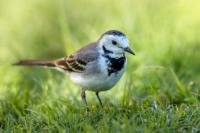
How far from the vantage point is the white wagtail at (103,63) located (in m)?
6.73

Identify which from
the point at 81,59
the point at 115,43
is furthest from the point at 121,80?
the point at 115,43

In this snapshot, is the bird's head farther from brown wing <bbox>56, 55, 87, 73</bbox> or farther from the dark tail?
the dark tail

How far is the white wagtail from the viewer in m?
6.73

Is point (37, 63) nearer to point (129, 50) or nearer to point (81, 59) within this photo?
point (81, 59)

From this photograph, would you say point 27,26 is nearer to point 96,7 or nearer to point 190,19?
point 96,7

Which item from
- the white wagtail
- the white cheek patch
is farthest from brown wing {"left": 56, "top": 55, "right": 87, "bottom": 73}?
the white cheek patch

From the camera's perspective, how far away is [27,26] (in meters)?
10.9

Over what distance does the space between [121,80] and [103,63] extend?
1.36 m

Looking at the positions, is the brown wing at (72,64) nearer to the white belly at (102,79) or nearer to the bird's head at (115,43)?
the white belly at (102,79)

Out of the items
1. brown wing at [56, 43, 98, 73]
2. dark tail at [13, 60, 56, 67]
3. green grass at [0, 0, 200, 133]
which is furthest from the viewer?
dark tail at [13, 60, 56, 67]

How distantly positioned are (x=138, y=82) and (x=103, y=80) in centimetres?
122

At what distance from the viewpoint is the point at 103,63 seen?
6.77 meters

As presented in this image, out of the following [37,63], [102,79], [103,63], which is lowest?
[102,79]

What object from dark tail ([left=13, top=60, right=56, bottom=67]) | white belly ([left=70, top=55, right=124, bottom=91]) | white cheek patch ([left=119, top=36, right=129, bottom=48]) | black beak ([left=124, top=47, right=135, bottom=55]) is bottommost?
white belly ([left=70, top=55, right=124, bottom=91])
